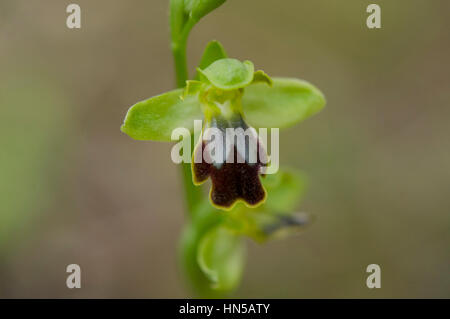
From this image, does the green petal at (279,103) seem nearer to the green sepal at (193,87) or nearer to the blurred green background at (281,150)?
the green sepal at (193,87)

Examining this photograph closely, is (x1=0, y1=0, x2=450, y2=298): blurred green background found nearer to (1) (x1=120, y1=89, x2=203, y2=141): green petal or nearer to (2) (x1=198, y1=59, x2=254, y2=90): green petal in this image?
(1) (x1=120, y1=89, x2=203, y2=141): green petal

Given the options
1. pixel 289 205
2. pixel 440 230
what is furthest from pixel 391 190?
pixel 289 205

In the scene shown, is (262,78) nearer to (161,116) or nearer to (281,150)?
(161,116)

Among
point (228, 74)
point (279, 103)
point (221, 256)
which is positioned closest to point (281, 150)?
point (221, 256)

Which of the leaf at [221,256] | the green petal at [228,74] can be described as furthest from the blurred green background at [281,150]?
the green petal at [228,74]

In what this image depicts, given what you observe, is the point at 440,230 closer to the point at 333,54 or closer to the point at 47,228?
the point at 333,54

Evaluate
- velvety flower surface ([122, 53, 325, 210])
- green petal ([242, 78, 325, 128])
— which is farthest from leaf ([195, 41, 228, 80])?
green petal ([242, 78, 325, 128])
